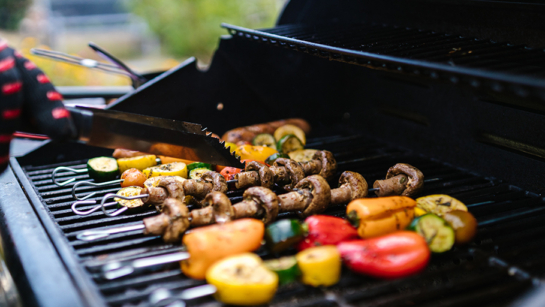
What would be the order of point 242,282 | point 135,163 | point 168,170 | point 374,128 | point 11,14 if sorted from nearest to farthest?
point 242,282 < point 168,170 < point 135,163 < point 374,128 < point 11,14

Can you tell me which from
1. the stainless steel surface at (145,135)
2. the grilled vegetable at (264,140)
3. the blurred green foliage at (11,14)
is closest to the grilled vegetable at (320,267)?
the stainless steel surface at (145,135)

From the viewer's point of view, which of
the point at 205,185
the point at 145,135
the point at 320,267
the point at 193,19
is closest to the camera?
the point at 320,267

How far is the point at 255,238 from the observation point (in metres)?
1.75

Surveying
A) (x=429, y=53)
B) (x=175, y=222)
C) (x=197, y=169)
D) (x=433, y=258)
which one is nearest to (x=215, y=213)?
(x=175, y=222)

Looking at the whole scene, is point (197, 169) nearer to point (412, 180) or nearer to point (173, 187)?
point (173, 187)

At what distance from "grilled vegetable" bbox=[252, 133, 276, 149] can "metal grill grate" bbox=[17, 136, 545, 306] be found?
515 millimetres

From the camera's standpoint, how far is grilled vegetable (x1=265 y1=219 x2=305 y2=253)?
1.73m

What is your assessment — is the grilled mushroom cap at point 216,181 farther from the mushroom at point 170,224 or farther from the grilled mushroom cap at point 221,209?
the mushroom at point 170,224

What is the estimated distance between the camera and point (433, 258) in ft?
5.91

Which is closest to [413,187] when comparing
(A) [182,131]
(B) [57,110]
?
(A) [182,131]

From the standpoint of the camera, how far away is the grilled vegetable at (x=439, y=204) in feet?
6.77

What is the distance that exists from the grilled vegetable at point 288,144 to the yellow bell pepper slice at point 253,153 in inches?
6.5

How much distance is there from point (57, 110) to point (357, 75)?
2.45 metres

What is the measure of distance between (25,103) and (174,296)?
958mm
